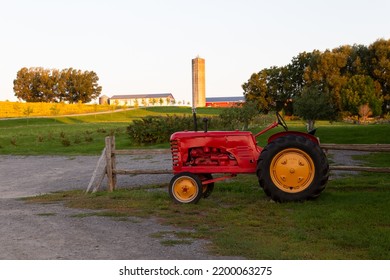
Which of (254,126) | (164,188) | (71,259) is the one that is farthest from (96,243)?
(254,126)

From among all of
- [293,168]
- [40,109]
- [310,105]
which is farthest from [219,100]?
[293,168]

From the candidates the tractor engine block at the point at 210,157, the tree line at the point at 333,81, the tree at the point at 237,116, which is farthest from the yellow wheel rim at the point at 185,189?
the tree line at the point at 333,81

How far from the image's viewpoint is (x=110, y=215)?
10.1m

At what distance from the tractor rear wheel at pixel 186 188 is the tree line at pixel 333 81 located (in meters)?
47.9

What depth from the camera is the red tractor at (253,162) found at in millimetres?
10484

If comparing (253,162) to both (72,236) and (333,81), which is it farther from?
(333,81)

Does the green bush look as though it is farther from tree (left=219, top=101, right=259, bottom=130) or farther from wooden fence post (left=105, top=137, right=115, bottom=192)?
wooden fence post (left=105, top=137, right=115, bottom=192)

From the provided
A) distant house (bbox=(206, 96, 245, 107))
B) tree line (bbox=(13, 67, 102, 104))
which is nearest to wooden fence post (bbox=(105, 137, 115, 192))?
tree line (bbox=(13, 67, 102, 104))

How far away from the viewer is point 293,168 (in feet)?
34.4

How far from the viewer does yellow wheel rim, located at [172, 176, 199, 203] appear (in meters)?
11.0

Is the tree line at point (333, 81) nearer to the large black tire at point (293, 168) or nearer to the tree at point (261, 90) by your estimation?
the tree at point (261, 90)

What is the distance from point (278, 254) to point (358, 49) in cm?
6915

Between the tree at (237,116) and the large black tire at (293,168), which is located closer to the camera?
the large black tire at (293,168)

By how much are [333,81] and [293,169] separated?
5878 cm
